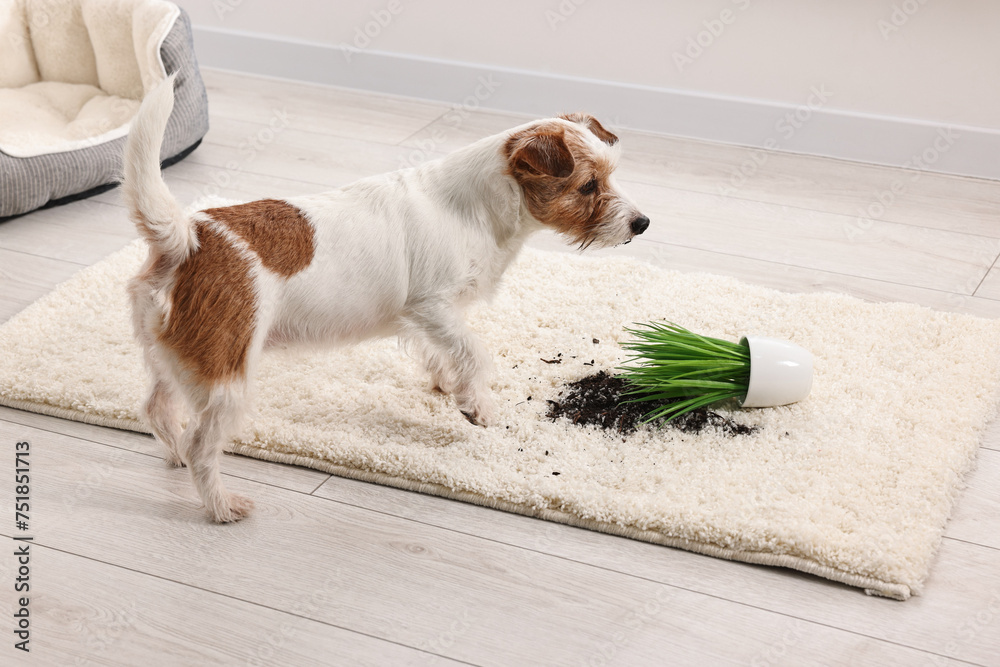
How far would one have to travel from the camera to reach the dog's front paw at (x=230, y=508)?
67.7 inches

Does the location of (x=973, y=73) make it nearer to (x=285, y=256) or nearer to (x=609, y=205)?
(x=609, y=205)

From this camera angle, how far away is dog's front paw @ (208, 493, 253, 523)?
172cm

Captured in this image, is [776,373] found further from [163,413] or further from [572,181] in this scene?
[163,413]

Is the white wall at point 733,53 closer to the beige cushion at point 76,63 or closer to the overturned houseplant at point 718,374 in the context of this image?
the beige cushion at point 76,63

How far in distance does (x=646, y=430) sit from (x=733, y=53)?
6.79ft

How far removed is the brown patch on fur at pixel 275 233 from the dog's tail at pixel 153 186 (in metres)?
0.09

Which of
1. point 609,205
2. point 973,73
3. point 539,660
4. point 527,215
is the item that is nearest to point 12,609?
point 539,660

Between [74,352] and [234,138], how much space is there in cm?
164

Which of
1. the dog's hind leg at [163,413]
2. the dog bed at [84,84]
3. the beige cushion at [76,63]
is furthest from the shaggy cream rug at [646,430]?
the beige cushion at [76,63]

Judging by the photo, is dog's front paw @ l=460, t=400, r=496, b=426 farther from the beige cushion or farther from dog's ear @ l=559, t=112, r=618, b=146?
the beige cushion

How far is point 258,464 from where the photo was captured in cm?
191

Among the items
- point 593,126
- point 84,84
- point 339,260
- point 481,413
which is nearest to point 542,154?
point 593,126

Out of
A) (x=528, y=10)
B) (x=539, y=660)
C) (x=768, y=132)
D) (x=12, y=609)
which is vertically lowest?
(x=12, y=609)

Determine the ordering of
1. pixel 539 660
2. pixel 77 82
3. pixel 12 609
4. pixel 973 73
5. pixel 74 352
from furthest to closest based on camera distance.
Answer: pixel 77 82, pixel 973 73, pixel 74 352, pixel 12 609, pixel 539 660
